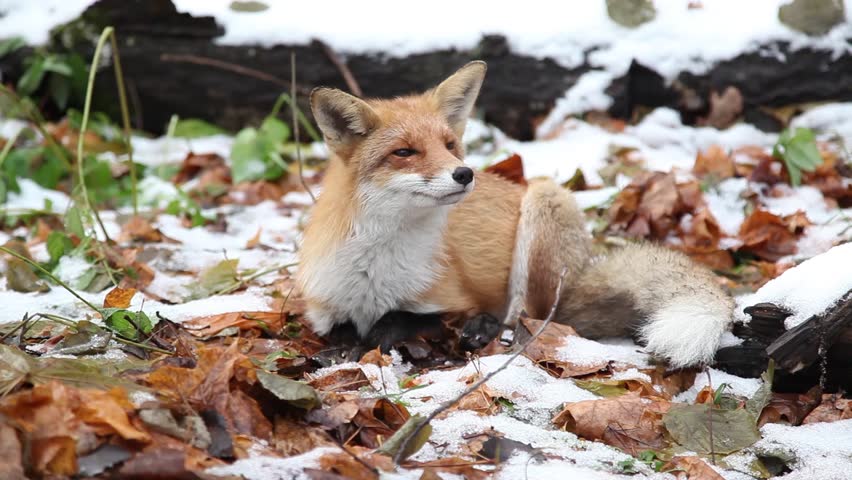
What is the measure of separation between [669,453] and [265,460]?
4.41 ft

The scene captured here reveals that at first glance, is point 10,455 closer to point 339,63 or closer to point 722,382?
point 722,382

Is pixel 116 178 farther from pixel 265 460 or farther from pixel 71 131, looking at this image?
pixel 265 460

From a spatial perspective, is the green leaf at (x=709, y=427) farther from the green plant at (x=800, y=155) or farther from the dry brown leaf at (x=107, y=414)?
the green plant at (x=800, y=155)

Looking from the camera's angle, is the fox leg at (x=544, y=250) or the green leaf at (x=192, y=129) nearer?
the fox leg at (x=544, y=250)

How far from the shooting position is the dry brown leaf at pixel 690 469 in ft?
8.29

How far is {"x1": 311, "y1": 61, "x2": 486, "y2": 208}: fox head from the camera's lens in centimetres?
363

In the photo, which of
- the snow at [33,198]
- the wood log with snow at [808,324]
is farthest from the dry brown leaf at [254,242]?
the wood log with snow at [808,324]

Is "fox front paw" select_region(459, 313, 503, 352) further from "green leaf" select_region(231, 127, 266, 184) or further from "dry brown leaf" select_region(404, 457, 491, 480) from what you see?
"green leaf" select_region(231, 127, 266, 184)

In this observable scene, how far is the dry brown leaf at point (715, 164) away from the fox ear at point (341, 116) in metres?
2.82

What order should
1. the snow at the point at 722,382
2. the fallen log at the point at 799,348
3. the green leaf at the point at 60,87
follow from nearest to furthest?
the fallen log at the point at 799,348 → the snow at the point at 722,382 → the green leaf at the point at 60,87

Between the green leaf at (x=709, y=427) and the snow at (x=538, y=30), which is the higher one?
the snow at (x=538, y=30)

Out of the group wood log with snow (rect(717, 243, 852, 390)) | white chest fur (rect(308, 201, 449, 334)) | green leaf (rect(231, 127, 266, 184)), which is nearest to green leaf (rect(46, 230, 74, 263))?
white chest fur (rect(308, 201, 449, 334))

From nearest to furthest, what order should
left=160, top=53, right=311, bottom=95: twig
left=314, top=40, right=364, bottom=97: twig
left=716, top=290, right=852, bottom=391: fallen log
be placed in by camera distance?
left=716, top=290, right=852, bottom=391: fallen log < left=314, top=40, right=364, bottom=97: twig < left=160, top=53, right=311, bottom=95: twig

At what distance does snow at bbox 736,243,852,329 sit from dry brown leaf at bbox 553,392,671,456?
0.66 metres
